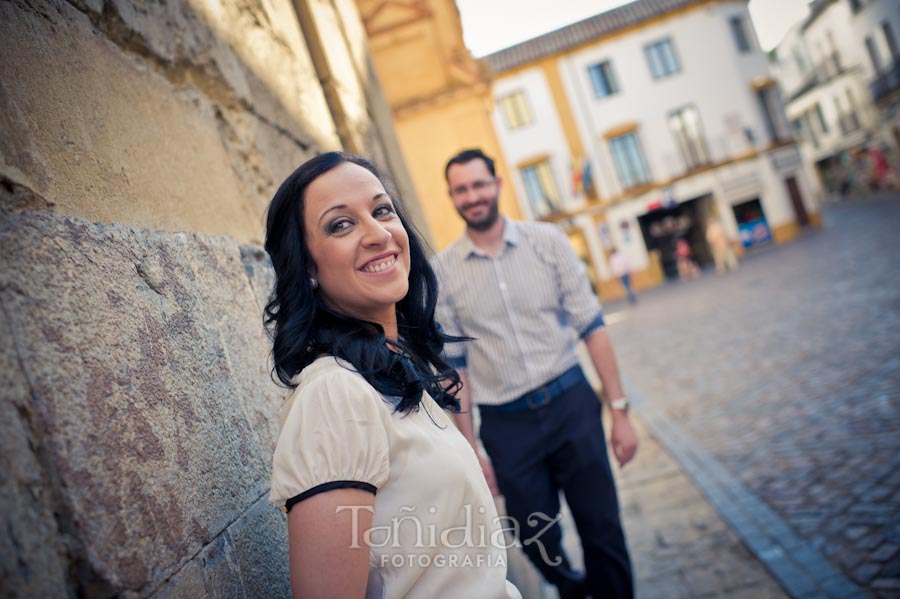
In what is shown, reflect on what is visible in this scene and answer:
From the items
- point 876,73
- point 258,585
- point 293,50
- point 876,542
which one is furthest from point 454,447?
point 876,73

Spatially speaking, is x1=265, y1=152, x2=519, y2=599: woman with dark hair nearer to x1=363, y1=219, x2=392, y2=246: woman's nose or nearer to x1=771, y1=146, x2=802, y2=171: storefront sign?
x1=363, y1=219, x2=392, y2=246: woman's nose

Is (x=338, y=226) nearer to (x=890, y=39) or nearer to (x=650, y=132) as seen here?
(x=650, y=132)

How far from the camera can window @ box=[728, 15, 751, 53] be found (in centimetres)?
2405

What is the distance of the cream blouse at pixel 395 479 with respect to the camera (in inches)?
42.0

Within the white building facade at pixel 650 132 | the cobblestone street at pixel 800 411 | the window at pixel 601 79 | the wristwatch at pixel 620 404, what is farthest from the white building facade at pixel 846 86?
the wristwatch at pixel 620 404

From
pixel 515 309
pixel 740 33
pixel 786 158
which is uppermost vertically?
pixel 740 33

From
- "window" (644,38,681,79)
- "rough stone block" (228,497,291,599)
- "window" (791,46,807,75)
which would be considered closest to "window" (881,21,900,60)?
"window" (791,46,807,75)

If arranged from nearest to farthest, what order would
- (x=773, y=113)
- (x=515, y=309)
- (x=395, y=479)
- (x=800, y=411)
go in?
(x=395, y=479) → (x=515, y=309) → (x=800, y=411) → (x=773, y=113)

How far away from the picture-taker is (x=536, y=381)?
285cm

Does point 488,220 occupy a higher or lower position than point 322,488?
higher

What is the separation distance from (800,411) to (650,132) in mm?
21288

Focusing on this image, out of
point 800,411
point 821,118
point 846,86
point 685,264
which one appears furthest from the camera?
point 821,118

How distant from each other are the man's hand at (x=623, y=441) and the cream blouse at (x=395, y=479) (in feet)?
5.81

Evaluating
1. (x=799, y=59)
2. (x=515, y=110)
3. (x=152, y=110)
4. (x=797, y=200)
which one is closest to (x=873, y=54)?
(x=799, y=59)
